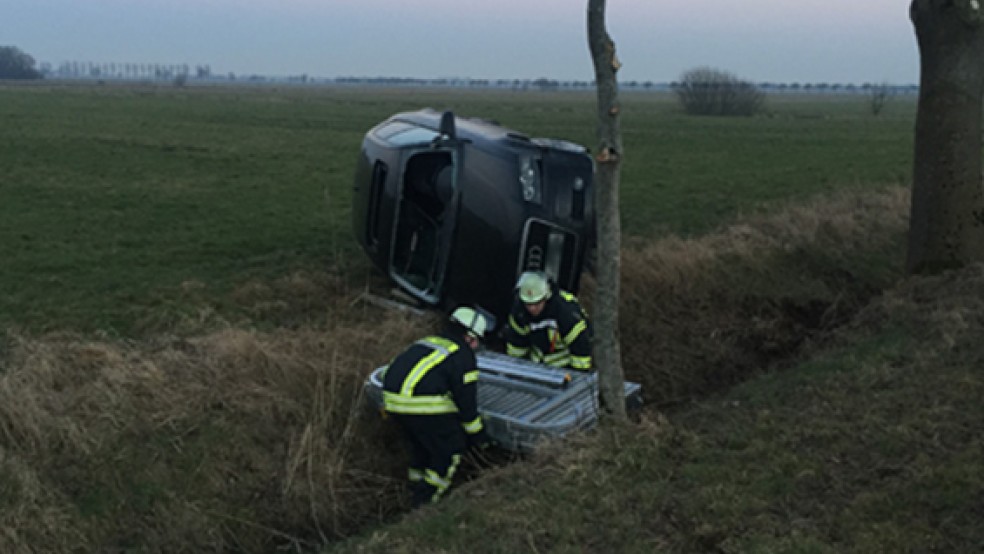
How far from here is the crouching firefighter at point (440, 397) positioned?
5.66m

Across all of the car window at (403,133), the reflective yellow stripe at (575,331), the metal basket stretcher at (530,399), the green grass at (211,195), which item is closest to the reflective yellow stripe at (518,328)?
the metal basket stretcher at (530,399)

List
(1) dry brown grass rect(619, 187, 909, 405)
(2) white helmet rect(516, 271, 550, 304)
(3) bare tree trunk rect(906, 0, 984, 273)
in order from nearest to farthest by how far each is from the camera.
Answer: (2) white helmet rect(516, 271, 550, 304) → (1) dry brown grass rect(619, 187, 909, 405) → (3) bare tree trunk rect(906, 0, 984, 273)

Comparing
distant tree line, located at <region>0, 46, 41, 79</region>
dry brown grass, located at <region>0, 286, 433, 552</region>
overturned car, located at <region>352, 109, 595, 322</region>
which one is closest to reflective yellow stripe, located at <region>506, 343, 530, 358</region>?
overturned car, located at <region>352, 109, 595, 322</region>

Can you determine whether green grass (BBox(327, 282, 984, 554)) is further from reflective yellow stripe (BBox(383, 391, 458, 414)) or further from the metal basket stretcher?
reflective yellow stripe (BBox(383, 391, 458, 414))

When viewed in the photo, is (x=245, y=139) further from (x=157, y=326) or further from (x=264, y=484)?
(x=264, y=484)

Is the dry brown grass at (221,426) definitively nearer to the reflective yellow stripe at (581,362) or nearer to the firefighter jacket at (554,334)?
the firefighter jacket at (554,334)

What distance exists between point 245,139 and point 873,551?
28.8 metres

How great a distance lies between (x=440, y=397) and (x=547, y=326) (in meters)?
1.54

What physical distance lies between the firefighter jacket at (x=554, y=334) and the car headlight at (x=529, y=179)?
1.11 meters

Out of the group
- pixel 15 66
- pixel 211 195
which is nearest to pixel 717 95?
pixel 211 195

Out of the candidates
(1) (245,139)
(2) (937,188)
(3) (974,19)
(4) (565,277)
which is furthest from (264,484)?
(1) (245,139)

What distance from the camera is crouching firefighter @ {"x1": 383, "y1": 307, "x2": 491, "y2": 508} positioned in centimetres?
566

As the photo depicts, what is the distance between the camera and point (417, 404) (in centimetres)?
570

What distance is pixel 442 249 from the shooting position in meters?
7.90
